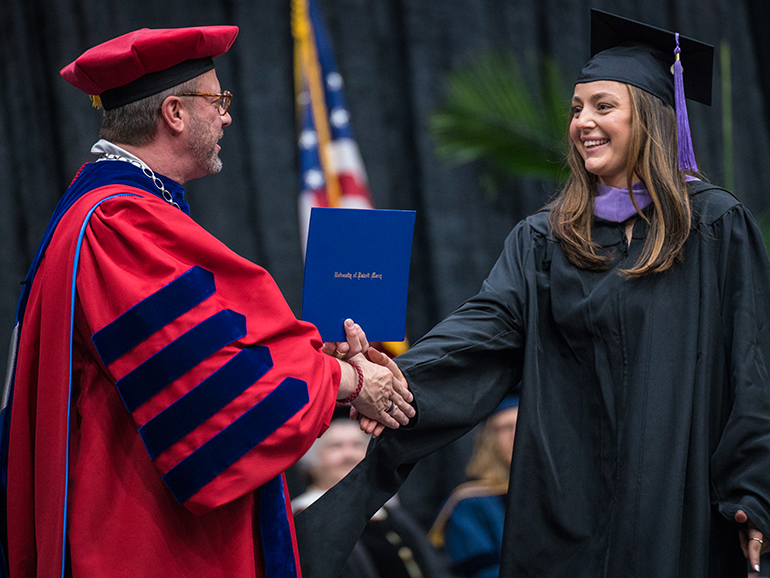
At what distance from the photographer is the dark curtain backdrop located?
396 centimetres

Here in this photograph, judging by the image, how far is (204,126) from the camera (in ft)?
6.42

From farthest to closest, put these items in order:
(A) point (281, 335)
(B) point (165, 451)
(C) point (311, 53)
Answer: (C) point (311, 53)
(A) point (281, 335)
(B) point (165, 451)

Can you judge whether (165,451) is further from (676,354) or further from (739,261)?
(739,261)

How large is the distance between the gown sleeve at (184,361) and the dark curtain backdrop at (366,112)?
2.51 meters

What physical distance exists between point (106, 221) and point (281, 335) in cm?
45

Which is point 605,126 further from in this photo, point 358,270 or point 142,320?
point 142,320

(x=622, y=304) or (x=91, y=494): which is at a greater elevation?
(x=622, y=304)

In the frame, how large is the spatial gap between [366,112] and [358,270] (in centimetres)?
289

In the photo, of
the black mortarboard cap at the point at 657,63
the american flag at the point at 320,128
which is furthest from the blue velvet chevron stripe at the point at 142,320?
the american flag at the point at 320,128

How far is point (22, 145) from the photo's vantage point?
3949 millimetres

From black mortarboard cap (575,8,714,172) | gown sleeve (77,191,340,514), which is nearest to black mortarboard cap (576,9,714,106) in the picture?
black mortarboard cap (575,8,714,172)

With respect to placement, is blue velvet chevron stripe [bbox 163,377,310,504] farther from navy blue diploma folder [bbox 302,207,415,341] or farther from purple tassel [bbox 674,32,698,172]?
purple tassel [bbox 674,32,698,172]

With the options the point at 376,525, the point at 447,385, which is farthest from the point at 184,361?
the point at 376,525

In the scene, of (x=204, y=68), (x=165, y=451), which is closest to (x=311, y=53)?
(x=204, y=68)
